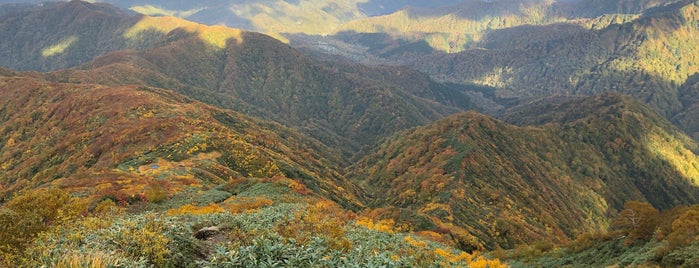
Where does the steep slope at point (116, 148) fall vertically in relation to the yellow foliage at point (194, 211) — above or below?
below

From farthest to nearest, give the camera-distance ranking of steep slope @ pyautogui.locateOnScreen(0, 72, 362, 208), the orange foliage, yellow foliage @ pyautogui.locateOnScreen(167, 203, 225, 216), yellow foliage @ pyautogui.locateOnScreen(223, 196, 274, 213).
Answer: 1. steep slope @ pyautogui.locateOnScreen(0, 72, 362, 208)
2. yellow foliage @ pyautogui.locateOnScreen(223, 196, 274, 213)
3. yellow foliage @ pyautogui.locateOnScreen(167, 203, 225, 216)
4. the orange foliage

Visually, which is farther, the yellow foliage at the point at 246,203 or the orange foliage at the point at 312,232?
the yellow foliage at the point at 246,203

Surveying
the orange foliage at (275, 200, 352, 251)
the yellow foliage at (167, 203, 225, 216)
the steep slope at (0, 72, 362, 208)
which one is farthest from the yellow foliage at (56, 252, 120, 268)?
the steep slope at (0, 72, 362, 208)

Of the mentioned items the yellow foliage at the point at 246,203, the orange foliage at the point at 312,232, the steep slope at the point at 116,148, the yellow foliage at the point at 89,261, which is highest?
the orange foliage at the point at 312,232

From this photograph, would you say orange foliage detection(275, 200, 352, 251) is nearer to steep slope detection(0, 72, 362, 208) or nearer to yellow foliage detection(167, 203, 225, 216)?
yellow foliage detection(167, 203, 225, 216)

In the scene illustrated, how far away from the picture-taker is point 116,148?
Answer: 318ft

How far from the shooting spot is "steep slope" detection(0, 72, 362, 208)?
75750 mm

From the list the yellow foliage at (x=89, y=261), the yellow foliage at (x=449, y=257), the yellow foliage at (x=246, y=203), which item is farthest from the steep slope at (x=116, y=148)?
the yellow foliage at (x=89, y=261)

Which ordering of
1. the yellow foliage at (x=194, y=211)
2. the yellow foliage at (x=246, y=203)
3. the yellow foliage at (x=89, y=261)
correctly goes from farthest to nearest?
the yellow foliage at (x=246, y=203)
the yellow foliage at (x=194, y=211)
the yellow foliage at (x=89, y=261)

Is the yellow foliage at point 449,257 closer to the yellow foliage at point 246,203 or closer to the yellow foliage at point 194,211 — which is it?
the yellow foliage at point 194,211

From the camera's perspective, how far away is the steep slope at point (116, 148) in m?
75.8

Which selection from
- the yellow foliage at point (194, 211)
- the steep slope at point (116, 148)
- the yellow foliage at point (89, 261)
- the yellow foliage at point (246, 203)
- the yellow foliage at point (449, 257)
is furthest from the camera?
the steep slope at point (116, 148)

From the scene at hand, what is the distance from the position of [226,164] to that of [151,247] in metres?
80.3

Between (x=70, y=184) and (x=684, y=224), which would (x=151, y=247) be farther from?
(x=70, y=184)
